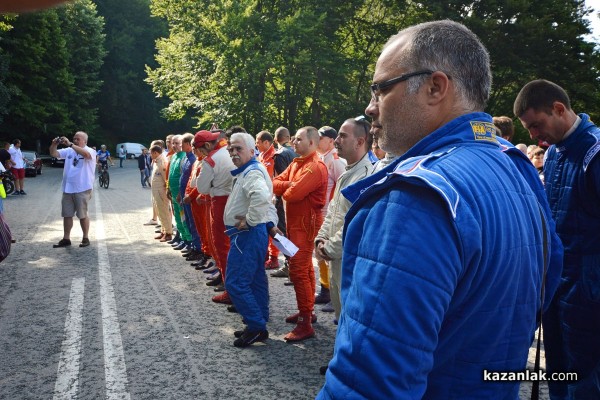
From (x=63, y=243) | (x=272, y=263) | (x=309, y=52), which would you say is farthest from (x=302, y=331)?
(x=309, y=52)

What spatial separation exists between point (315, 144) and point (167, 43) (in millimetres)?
26745

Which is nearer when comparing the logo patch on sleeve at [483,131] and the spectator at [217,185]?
the logo patch on sleeve at [483,131]

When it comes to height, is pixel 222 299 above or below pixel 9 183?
below

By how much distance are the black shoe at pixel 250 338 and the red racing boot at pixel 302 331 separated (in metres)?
0.22

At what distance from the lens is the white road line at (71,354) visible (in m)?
4.12

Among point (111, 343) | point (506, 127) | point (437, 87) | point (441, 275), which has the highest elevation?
point (437, 87)

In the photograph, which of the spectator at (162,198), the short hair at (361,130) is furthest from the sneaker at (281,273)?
the spectator at (162,198)

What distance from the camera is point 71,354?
4.84m

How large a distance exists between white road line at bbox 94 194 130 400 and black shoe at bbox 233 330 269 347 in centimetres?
102

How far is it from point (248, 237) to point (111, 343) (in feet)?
5.25

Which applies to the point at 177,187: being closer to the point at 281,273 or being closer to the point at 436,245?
the point at 281,273

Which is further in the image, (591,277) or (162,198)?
(162,198)

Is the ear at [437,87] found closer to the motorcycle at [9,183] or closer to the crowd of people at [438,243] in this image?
the crowd of people at [438,243]

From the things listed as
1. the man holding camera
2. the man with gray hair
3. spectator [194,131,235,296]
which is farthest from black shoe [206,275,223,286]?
the man with gray hair
